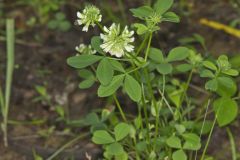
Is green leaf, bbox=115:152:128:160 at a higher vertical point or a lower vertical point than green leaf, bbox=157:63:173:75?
lower

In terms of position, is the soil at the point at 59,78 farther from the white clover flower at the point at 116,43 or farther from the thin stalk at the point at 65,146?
the white clover flower at the point at 116,43

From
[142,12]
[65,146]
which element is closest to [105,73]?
[142,12]

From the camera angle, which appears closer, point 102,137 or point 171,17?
point 171,17

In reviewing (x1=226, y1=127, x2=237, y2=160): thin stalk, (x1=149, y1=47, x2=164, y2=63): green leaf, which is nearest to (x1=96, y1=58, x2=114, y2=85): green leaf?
(x1=149, y1=47, x2=164, y2=63): green leaf

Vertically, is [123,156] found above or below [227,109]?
below

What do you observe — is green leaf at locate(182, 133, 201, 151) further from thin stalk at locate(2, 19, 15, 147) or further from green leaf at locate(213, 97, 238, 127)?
thin stalk at locate(2, 19, 15, 147)

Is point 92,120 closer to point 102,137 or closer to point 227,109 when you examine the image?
point 102,137

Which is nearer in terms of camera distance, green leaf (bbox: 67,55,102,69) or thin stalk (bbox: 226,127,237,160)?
green leaf (bbox: 67,55,102,69)

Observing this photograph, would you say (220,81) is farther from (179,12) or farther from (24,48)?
(24,48)
